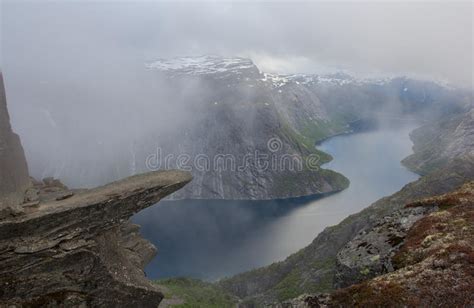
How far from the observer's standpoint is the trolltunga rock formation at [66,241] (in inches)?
914

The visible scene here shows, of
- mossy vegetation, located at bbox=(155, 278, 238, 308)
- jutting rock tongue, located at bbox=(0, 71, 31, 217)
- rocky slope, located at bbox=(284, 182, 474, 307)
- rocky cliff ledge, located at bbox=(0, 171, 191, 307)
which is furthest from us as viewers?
mossy vegetation, located at bbox=(155, 278, 238, 308)

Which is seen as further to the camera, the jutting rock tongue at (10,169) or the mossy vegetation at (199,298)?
the mossy vegetation at (199,298)

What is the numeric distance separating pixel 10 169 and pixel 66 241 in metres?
6.38

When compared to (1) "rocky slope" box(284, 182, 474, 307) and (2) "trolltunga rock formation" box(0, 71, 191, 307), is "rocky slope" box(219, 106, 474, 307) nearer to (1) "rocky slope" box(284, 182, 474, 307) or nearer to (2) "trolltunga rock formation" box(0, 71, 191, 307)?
(1) "rocky slope" box(284, 182, 474, 307)

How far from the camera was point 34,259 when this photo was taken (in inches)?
925

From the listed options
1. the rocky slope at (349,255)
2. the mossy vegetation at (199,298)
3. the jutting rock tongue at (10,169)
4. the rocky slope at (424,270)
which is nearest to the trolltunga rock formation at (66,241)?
the jutting rock tongue at (10,169)

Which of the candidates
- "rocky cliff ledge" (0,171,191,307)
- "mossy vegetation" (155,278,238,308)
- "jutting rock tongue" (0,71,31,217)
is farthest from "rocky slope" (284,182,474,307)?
"mossy vegetation" (155,278,238,308)

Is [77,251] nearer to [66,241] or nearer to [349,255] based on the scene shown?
[66,241]

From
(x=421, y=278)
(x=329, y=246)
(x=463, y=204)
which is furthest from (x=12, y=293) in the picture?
(x=329, y=246)

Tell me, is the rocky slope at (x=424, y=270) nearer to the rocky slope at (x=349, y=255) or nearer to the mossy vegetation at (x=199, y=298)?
the rocky slope at (x=349, y=255)

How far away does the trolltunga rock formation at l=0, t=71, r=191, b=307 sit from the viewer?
2320cm

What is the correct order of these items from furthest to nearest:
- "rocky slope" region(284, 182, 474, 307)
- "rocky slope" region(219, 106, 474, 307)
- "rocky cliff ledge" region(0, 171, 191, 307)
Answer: "rocky slope" region(219, 106, 474, 307) < "rocky cliff ledge" region(0, 171, 191, 307) < "rocky slope" region(284, 182, 474, 307)

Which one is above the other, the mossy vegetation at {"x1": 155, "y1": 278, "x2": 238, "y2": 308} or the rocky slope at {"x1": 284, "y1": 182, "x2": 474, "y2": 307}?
the rocky slope at {"x1": 284, "y1": 182, "x2": 474, "y2": 307}

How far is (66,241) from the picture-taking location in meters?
24.7
